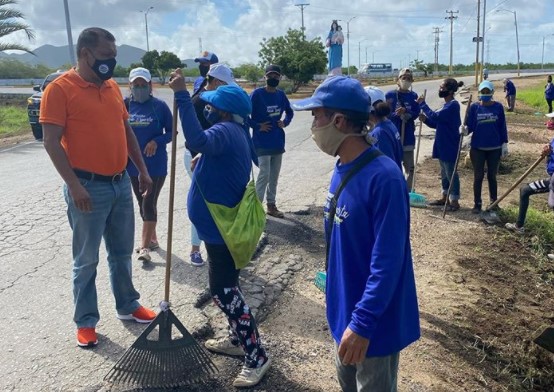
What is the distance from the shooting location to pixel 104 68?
3502 mm

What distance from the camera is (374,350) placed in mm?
2072

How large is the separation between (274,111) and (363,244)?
499 cm

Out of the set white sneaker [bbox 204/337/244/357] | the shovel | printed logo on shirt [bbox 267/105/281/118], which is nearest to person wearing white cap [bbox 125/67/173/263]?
printed logo on shirt [bbox 267/105/281/118]

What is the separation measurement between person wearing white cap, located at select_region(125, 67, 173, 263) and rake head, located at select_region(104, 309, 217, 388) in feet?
7.14

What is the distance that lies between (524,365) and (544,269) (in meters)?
2.20

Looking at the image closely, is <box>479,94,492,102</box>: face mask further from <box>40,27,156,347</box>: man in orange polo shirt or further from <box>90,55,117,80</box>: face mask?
<box>90,55,117,80</box>: face mask

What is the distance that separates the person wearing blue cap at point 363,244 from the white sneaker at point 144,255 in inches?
132

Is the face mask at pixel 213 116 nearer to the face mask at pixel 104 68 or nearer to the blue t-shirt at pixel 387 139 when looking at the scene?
the face mask at pixel 104 68

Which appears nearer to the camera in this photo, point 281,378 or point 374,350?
point 374,350

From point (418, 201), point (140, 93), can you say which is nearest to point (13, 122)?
point (140, 93)

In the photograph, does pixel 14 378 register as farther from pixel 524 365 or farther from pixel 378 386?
pixel 524 365

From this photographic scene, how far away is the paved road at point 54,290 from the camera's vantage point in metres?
3.42

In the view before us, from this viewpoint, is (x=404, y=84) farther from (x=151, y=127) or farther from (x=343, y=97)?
(x=343, y=97)

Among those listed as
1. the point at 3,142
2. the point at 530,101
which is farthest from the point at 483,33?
the point at 3,142
